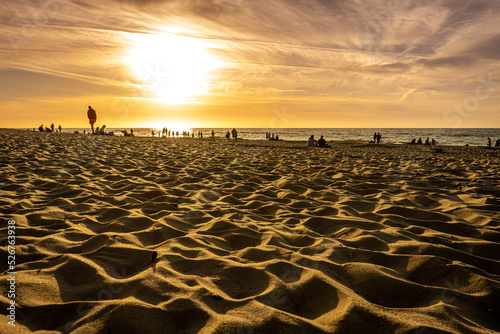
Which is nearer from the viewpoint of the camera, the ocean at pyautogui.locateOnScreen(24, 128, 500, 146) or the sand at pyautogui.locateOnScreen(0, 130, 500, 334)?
the sand at pyautogui.locateOnScreen(0, 130, 500, 334)

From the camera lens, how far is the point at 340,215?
3.84 meters

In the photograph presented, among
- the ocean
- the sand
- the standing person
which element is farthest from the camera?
the ocean

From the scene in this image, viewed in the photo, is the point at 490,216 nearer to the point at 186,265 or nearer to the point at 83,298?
the point at 186,265

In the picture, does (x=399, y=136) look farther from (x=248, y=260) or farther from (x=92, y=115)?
(x=248, y=260)

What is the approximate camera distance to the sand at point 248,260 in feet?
5.74

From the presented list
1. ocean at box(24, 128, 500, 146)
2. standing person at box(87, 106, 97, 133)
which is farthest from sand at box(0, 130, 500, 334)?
ocean at box(24, 128, 500, 146)

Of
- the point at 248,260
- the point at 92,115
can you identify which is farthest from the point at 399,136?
the point at 248,260

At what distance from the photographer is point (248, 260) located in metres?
2.57

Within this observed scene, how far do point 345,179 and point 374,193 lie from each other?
1341 millimetres

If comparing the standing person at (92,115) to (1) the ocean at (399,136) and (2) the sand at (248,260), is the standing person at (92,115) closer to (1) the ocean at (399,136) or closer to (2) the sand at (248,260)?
(2) the sand at (248,260)

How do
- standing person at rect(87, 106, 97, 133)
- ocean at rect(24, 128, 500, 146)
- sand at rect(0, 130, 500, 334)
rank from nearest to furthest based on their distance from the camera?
sand at rect(0, 130, 500, 334), standing person at rect(87, 106, 97, 133), ocean at rect(24, 128, 500, 146)

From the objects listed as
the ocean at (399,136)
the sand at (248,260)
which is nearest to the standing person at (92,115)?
the sand at (248,260)

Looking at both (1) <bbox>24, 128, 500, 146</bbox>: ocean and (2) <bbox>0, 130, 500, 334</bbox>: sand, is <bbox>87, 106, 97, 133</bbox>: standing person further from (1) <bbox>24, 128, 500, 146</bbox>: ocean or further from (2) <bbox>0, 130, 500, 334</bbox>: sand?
(1) <bbox>24, 128, 500, 146</bbox>: ocean

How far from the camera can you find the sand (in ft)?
5.74
